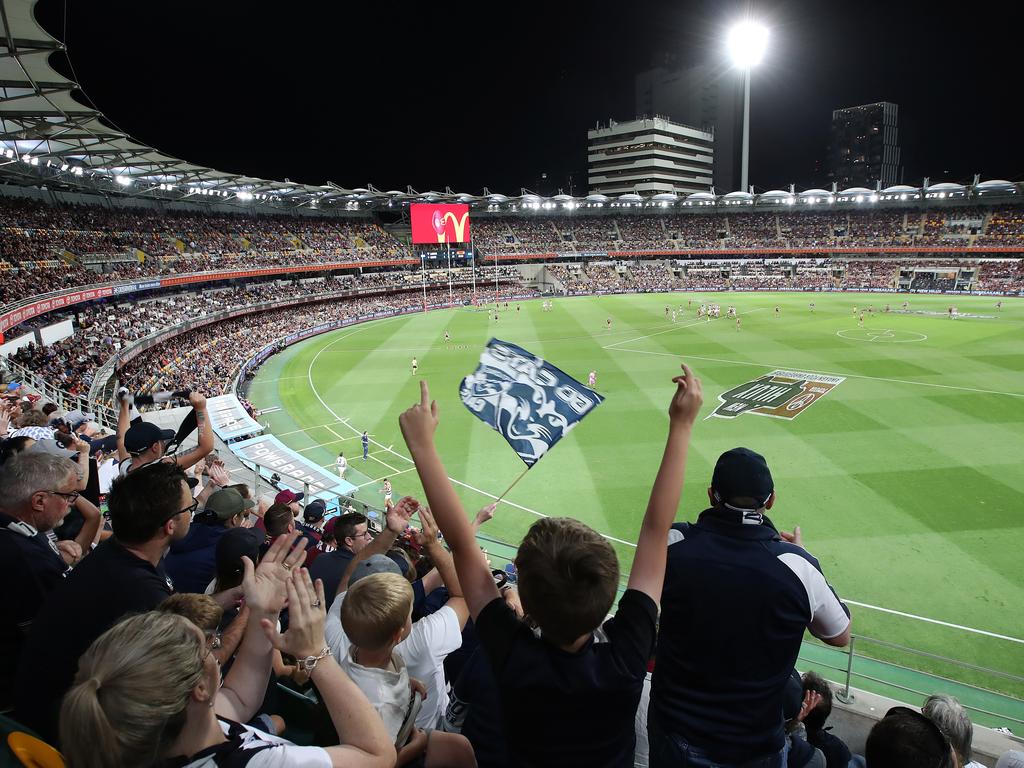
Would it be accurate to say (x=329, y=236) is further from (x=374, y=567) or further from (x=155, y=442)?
(x=374, y=567)

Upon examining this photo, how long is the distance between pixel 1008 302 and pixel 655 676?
77.8 metres

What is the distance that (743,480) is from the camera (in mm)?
3061

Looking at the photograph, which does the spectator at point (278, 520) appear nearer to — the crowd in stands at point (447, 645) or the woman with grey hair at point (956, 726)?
the crowd in stands at point (447, 645)

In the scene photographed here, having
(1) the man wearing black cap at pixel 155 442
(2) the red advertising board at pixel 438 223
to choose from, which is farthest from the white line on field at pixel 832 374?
(2) the red advertising board at pixel 438 223

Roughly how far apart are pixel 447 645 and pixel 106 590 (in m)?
1.88

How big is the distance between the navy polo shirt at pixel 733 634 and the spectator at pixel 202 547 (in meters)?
3.76

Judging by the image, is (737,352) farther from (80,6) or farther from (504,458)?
(80,6)

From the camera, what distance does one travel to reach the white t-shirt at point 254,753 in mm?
2098

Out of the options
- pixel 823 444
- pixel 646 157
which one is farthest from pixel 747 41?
pixel 823 444

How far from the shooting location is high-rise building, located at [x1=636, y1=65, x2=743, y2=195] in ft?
516

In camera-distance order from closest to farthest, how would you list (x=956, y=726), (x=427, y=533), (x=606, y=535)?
(x=956, y=726)
(x=427, y=533)
(x=606, y=535)

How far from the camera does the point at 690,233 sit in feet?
326

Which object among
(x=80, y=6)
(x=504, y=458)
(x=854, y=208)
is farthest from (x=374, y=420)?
(x=854, y=208)

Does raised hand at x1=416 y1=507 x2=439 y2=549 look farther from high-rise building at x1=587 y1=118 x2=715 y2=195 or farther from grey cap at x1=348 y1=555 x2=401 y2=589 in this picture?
high-rise building at x1=587 y1=118 x2=715 y2=195
